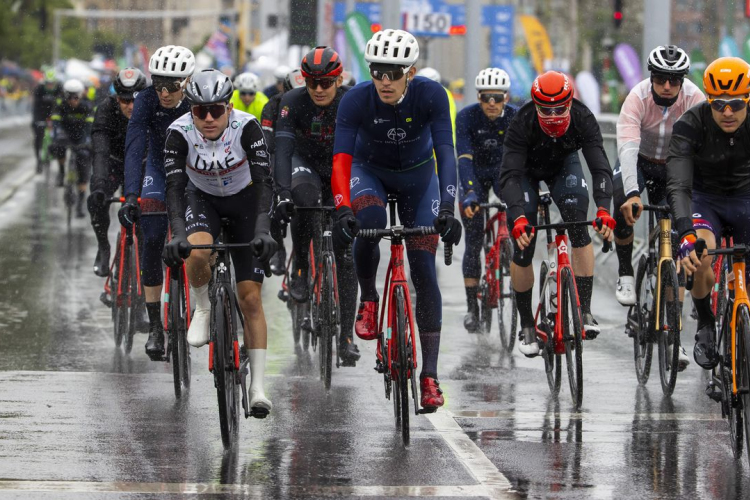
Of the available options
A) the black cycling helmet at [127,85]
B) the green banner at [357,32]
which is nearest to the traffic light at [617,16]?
the green banner at [357,32]

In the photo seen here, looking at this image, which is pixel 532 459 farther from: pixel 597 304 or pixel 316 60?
pixel 597 304

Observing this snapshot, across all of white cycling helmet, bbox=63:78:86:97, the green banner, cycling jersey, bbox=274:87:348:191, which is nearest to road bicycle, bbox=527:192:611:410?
cycling jersey, bbox=274:87:348:191

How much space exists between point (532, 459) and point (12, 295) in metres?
7.77

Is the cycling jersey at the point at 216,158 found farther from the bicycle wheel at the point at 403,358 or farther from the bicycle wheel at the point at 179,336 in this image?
the bicycle wheel at the point at 179,336

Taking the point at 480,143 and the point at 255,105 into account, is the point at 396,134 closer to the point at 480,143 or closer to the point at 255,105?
the point at 480,143

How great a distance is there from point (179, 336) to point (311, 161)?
1997 mm

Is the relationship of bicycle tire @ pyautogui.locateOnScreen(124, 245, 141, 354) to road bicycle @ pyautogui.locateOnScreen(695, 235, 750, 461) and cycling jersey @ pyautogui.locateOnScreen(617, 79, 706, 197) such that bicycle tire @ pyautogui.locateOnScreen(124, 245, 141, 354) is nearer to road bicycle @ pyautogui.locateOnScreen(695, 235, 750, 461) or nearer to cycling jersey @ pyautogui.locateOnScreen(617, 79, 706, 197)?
cycling jersey @ pyautogui.locateOnScreen(617, 79, 706, 197)

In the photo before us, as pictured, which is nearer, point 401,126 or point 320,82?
point 401,126

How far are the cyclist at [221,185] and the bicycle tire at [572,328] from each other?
1900 mm

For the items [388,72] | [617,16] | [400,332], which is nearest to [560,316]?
[400,332]

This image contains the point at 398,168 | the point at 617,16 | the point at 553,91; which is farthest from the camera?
the point at 617,16

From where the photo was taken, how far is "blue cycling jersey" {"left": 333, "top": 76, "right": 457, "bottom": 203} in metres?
8.45

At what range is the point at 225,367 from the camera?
7848mm

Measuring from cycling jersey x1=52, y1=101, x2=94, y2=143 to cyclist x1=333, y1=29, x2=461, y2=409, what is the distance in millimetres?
14972
